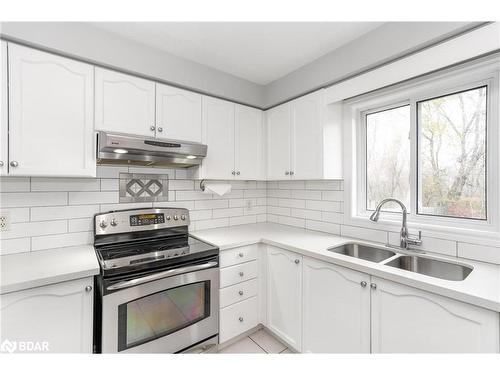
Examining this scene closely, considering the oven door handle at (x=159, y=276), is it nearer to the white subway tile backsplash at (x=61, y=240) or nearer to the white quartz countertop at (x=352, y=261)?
the white quartz countertop at (x=352, y=261)

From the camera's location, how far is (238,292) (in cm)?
189

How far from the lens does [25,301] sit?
1.16 metres

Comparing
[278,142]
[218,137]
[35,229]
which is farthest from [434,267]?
[35,229]

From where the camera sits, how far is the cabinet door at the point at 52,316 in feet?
3.76

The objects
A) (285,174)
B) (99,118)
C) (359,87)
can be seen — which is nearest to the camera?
(99,118)

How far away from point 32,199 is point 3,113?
0.57 m

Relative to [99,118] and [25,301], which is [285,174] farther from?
[25,301]

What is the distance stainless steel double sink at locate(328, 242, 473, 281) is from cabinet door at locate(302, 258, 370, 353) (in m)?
0.20

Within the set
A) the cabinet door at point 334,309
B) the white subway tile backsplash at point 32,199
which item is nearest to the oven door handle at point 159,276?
the cabinet door at point 334,309

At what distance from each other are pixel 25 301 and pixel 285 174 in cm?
192

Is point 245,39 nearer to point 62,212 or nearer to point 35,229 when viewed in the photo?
point 62,212

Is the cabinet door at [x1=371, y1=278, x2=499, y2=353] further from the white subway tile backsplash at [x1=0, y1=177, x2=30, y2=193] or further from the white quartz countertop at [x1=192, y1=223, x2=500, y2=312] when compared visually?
the white subway tile backsplash at [x1=0, y1=177, x2=30, y2=193]
